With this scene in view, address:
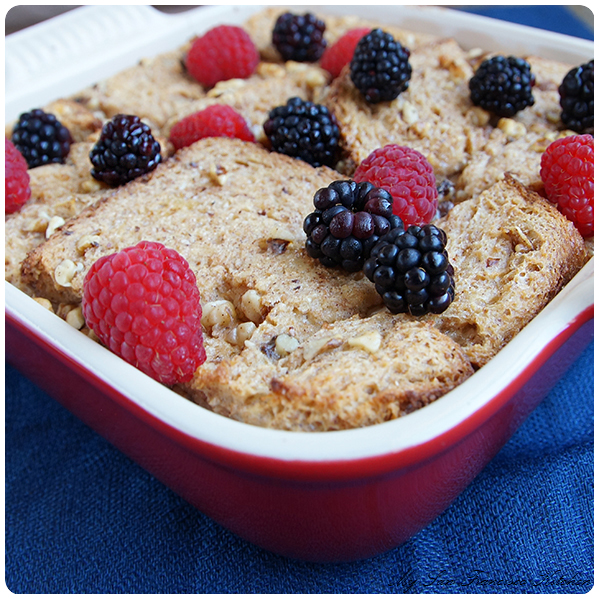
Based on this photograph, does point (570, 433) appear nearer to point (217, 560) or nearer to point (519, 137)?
point (519, 137)

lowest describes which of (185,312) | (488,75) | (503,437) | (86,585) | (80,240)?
(86,585)

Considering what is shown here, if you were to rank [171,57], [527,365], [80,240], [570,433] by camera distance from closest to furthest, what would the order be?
1. [527,365]
2. [80,240]
3. [570,433]
4. [171,57]

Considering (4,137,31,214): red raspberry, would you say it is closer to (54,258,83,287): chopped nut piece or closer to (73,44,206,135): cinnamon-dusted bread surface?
(54,258,83,287): chopped nut piece

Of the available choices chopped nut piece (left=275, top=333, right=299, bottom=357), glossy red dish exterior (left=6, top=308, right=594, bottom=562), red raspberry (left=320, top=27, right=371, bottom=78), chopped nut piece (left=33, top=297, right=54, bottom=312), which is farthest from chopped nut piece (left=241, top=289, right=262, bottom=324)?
red raspberry (left=320, top=27, right=371, bottom=78)

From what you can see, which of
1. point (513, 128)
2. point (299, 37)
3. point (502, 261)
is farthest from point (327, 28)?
point (502, 261)

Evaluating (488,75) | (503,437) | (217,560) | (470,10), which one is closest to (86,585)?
(217,560)
